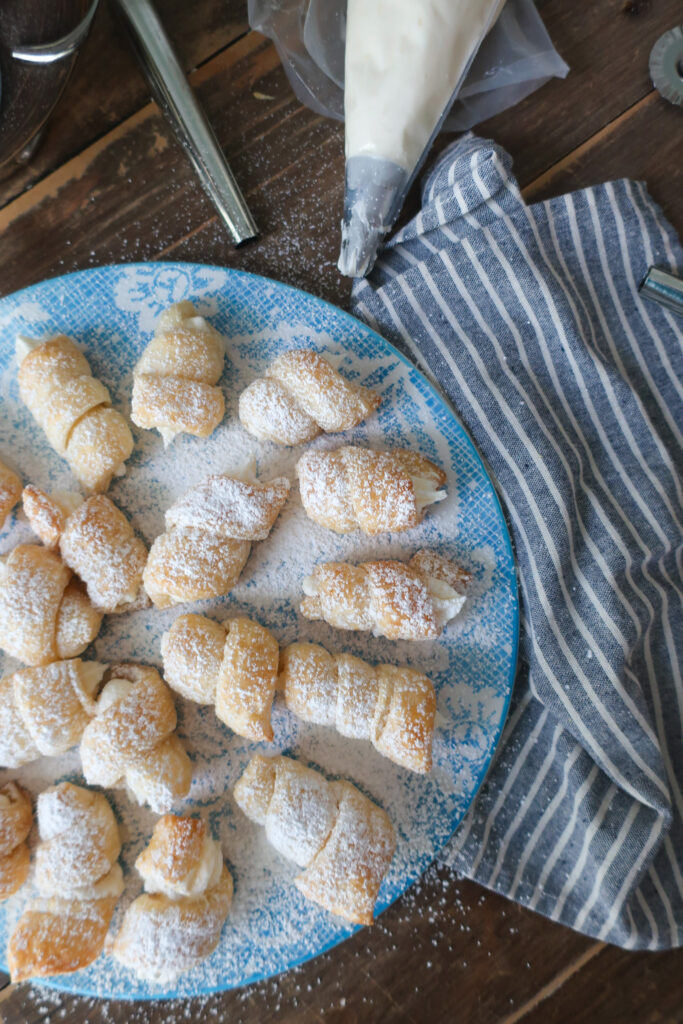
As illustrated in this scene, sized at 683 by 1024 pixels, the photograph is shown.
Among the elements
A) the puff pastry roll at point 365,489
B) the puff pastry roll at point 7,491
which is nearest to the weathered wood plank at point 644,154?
the puff pastry roll at point 365,489

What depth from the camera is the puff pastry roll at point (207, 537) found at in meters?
0.97

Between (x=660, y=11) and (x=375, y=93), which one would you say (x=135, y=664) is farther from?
(x=660, y=11)

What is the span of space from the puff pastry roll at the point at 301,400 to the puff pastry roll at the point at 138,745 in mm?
413

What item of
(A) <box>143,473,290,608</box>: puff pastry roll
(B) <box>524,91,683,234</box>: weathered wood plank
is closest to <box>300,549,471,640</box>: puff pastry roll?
(A) <box>143,473,290,608</box>: puff pastry roll

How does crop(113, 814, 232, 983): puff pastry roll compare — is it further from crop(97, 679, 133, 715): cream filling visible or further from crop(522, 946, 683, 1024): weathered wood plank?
crop(522, 946, 683, 1024): weathered wood plank

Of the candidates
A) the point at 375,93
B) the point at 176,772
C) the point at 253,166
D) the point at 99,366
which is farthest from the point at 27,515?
the point at 375,93

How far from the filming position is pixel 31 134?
3.22 feet

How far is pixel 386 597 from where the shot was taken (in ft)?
3.22

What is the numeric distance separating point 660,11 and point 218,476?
42.1 inches

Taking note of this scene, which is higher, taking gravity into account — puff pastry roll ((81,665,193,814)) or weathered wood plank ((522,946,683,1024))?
puff pastry roll ((81,665,193,814))

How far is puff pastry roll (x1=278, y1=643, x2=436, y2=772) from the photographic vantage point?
3.22 ft

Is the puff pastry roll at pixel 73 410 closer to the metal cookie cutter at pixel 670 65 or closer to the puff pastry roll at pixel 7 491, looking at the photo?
the puff pastry roll at pixel 7 491

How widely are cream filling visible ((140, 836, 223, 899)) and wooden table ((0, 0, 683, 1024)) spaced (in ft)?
0.75

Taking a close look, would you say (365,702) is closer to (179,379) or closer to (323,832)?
(323,832)
